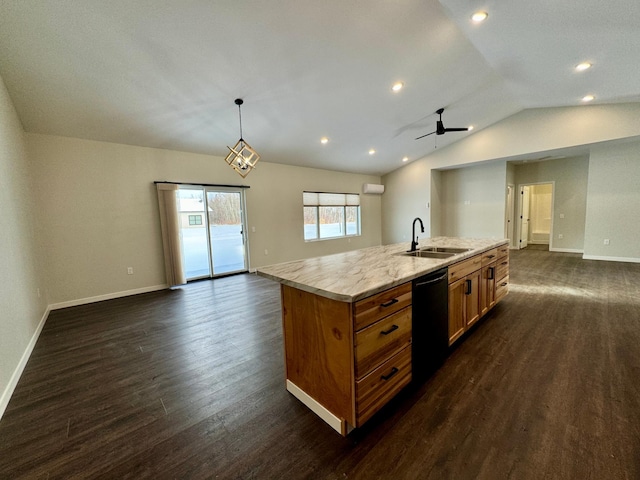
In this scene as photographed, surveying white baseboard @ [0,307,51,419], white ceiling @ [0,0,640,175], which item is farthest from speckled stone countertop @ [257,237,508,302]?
white ceiling @ [0,0,640,175]

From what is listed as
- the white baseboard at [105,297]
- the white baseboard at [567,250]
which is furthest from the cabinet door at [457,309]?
the white baseboard at [567,250]

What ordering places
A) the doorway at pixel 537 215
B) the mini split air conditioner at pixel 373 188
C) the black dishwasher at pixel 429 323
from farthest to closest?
1. the doorway at pixel 537 215
2. the mini split air conditioner at pixel 373 188
3. the black dishwasher at pixel 429 323

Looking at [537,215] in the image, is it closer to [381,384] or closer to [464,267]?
[464,267]

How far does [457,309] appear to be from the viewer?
7.75 feet

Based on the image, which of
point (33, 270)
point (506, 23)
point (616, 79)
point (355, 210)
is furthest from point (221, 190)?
point (616, 79)

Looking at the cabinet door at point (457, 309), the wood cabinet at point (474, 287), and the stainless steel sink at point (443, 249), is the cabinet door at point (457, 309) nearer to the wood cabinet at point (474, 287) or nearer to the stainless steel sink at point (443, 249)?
the wood cabinet at point (474, 287)

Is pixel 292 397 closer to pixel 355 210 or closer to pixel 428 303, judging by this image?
pixel 428 303

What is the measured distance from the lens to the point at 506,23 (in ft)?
9.81

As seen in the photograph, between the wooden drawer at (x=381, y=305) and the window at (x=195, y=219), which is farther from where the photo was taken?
the window at (x=195, y=219)

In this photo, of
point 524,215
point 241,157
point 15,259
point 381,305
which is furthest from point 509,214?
point 15,259

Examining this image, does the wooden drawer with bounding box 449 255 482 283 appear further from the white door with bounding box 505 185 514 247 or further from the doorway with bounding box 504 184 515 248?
the white door with bounding box 505 185 514 247

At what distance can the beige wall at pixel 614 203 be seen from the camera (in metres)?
5.54

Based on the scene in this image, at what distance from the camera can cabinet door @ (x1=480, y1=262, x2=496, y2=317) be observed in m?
2.83

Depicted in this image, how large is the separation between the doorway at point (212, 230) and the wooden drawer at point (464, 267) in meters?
4.75
